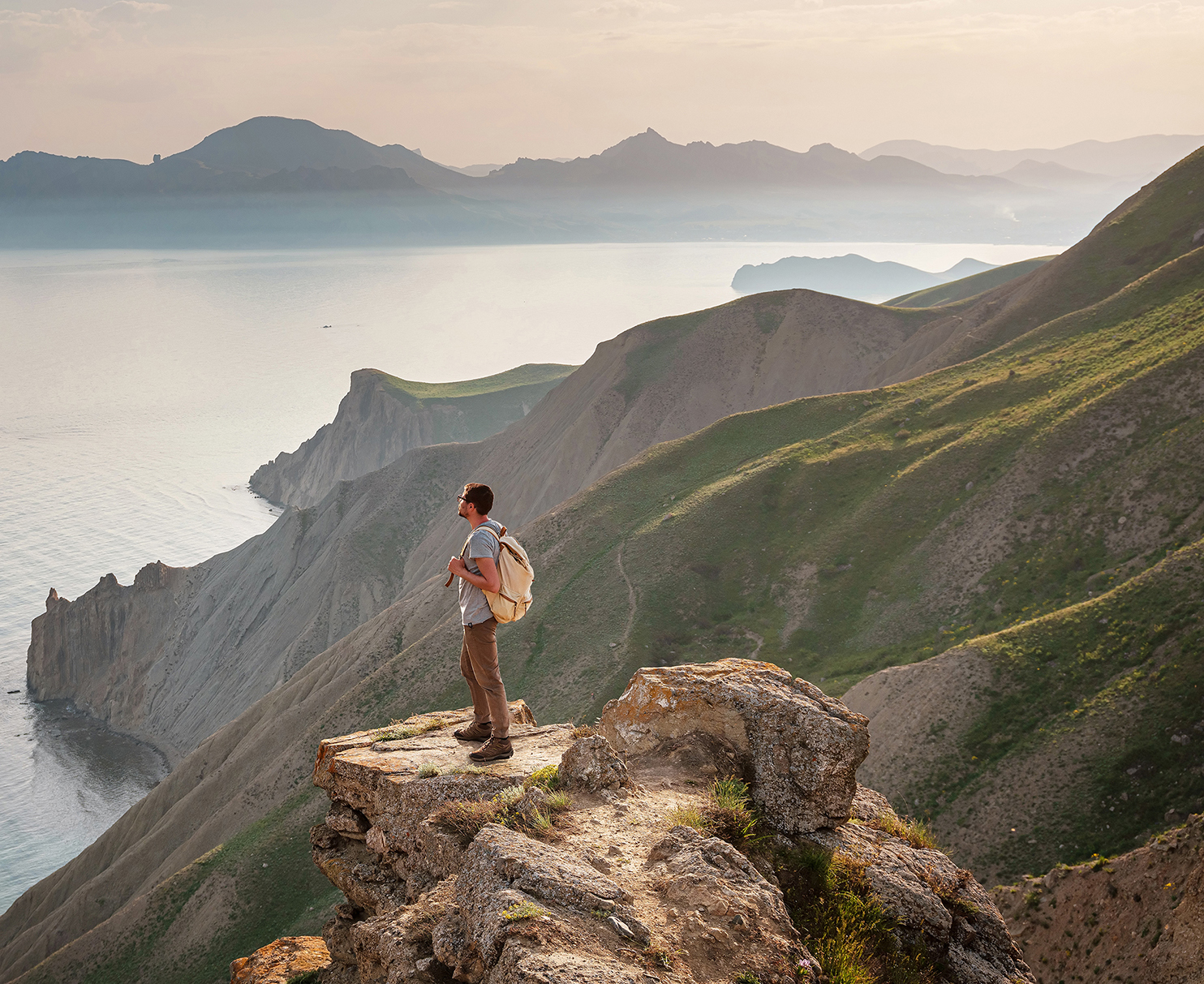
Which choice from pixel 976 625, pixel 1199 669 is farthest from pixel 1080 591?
pixel 1199 669

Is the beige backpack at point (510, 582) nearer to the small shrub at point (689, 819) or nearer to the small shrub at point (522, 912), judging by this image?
the small shrub at point (689, 819)

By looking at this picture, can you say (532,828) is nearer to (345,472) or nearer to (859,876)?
(859,876)

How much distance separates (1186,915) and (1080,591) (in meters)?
17.3

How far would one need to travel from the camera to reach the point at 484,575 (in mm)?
10336

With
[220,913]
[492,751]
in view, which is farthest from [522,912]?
[220,913]

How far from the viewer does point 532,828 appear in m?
8.84

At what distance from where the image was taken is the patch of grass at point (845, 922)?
8.08 metres

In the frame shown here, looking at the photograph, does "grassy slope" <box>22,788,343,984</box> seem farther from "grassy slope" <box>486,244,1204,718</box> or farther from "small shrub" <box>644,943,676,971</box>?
"small shrub" <box>644,943,676,971</box>

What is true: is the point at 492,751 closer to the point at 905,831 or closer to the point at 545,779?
the point at 545,779

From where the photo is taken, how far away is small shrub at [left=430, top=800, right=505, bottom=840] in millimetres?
9320

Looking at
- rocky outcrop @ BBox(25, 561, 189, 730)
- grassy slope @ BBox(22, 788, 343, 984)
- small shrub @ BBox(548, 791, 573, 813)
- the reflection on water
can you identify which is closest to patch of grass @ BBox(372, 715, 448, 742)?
small shrub @ BBox(548, 791, 573, 813)

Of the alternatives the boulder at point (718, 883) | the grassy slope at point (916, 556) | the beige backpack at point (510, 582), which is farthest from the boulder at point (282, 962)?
the grassy slope at point (916, 556)

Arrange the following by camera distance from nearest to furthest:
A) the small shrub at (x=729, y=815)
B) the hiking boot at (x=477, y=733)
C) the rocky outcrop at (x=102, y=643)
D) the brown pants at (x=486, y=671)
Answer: the small shrub at (x=729, y=815), the brown pants at (x=486, y=671), the hiking boot at (x=477, y=733), the rocky outcrop at (x=102, y=643)

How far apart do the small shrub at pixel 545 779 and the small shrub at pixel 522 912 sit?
2484mm
